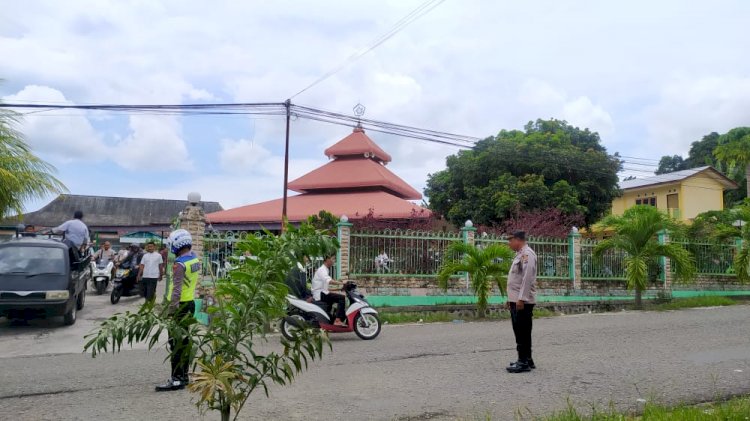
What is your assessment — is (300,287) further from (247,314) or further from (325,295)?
(247,314)

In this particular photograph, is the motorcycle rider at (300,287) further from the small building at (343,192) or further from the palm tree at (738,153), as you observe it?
the palm tree at (738,153)

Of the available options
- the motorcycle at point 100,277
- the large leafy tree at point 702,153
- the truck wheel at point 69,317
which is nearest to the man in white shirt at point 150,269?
the truck wheel at point 69,317

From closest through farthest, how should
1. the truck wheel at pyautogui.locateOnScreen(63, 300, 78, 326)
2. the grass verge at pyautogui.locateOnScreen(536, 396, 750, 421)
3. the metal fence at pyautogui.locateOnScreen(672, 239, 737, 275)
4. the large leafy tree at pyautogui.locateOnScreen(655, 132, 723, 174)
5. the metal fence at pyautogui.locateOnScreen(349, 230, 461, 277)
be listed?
1. the grass verge at pyautogui.locateOnScreen(536, 396, 750, 421)
2. the truck wheel at pyautogui.locateOnScreen(63, 300, 78, 326)
3. the metal fence at pyautogui.locateOnScreen(349, 230, 461, 277)
4. the metal fence at pyautogui.locateOnScreen(672, 239, 737, 275)
5. the large leafy tree at pyautogui.locateOnScreen(655, 132, 723, 174)

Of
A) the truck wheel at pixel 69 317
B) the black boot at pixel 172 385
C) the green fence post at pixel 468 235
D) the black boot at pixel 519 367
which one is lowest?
the black boot at pixel 172 385

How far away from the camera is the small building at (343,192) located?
26.4 meters

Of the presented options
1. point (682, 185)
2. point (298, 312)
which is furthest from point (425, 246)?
point (682, 185)

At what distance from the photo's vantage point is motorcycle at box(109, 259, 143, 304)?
47.9 ft

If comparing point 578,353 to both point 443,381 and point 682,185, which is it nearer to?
point 443,381

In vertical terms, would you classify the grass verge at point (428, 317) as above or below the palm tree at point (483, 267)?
below

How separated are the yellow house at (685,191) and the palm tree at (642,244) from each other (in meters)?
19.6

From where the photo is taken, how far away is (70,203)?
48531 mm

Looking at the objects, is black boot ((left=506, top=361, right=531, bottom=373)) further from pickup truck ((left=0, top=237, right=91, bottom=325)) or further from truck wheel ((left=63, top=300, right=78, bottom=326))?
truck wheel ((left=63, top=300, right=78, bottom=326))

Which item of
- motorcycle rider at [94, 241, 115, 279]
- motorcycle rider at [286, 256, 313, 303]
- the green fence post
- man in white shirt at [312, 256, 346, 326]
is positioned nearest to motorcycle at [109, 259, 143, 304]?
motorcycle rider at [94, 241, 115, 279]

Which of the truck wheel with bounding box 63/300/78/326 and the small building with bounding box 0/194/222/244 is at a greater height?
the small building with bounding box 0/194/222/244
